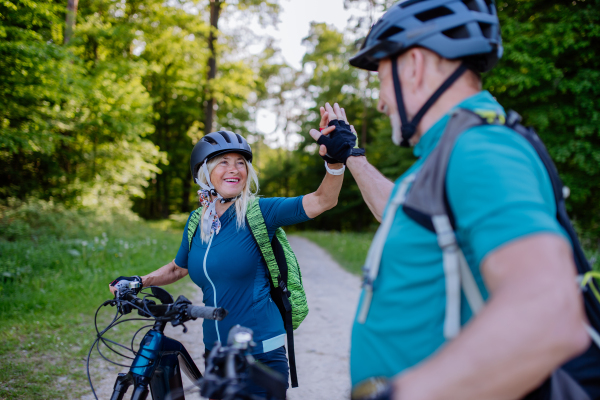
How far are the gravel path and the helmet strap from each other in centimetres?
365

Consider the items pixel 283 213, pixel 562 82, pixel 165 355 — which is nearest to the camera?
pixel 165 355

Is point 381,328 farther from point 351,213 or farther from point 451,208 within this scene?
point 351,213

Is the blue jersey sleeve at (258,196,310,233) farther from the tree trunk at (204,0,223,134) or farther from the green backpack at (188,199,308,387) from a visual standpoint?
the tree trunk at (204,0,223,134)

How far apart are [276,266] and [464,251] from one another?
5.94ft

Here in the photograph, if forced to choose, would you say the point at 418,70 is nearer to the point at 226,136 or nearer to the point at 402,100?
the point at 402,100

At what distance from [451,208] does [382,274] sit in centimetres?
29

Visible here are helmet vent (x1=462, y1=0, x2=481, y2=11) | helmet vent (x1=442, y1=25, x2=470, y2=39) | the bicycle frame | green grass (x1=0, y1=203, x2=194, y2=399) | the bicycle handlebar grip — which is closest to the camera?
helmet vent (x1=442, y1=25, x2=470, y2=39)

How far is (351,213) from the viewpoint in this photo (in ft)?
103

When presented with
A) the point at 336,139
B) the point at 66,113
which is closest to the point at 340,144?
the point at 336,139

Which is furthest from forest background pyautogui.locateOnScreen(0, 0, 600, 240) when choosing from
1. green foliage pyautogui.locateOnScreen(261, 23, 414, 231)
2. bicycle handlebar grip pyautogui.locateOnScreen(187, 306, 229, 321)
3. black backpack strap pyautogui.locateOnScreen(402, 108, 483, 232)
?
black backpack strap pyautogui.locateOnScreen(402, 108, 483, 232)

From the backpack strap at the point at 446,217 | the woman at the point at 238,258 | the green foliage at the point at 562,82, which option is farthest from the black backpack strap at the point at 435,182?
the green foliage at the point at 562,82

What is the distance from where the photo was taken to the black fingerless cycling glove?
2361 millimetres

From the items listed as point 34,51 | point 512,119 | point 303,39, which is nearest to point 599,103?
point 512,119

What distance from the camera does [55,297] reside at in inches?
243
